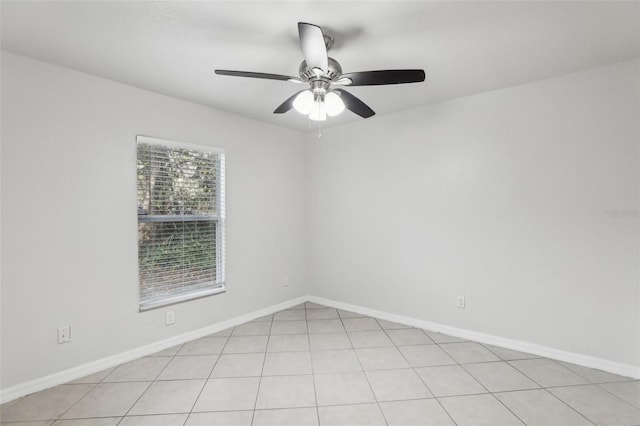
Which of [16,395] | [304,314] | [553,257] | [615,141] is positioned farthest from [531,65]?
[16,395]

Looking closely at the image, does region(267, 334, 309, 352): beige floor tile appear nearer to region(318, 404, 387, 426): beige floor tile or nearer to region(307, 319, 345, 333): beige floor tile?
region(307, 319, 345, 333): beige floor tile

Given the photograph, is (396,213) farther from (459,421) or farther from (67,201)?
(67,201)

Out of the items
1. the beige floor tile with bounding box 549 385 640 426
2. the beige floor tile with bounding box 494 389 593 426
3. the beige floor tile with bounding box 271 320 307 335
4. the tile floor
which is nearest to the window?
the tile floor

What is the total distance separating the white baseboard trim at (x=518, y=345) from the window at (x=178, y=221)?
1.90m

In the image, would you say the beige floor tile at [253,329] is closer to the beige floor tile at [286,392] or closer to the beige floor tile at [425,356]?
the beige floor tile at [286,392]

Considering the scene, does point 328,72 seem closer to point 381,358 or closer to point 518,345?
point 381,358

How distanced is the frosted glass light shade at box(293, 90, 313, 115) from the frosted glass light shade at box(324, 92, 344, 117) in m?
0.11

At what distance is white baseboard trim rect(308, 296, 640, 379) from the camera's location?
229cm

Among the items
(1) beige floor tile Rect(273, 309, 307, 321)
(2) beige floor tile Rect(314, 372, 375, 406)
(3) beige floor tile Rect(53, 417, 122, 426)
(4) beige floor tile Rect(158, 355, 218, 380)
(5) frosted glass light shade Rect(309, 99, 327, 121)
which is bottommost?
(2) beige floor tile Rect(314, 372, 375, 406)

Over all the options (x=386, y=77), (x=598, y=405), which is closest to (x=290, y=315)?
(x=598, y=405)

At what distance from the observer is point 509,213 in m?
2.74

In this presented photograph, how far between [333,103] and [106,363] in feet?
8.96

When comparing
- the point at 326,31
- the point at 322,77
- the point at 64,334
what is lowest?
the point at 64,334

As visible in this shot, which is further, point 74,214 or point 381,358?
→ point 381,358
